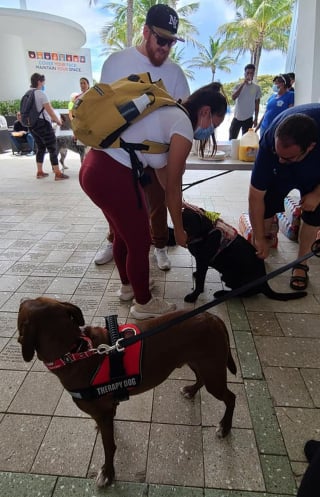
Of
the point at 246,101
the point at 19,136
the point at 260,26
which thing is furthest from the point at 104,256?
the point at 260,26

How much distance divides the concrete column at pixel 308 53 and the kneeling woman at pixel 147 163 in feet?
12.4

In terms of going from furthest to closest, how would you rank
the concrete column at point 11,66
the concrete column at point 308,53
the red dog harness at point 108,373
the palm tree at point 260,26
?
the palm tree at point 260,26 < the concrete column at point 11,66 < the concrete column at point 308,53 < the red dog harness at point 108,373

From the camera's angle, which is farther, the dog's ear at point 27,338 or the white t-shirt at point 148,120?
the white t-shirt at point 148,120

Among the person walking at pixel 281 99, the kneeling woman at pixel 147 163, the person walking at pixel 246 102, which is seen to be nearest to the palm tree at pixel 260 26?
the person walking at pixel 246 102

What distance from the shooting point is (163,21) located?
2105 millimetres

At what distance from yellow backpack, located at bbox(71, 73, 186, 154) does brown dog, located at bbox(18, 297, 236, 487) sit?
3.39 ft

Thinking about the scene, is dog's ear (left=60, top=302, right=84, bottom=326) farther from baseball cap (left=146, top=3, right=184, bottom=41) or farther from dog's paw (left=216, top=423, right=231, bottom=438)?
baseball cap (left=146, top=3, right=184, bottom=41)

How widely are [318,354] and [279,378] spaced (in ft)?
1.28

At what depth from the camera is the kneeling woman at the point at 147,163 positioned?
1.79 metres

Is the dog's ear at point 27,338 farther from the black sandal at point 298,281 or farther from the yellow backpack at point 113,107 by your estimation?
the black sandal at point 298,281

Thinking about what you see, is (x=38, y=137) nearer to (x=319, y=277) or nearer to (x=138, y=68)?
(x=138, y=68)

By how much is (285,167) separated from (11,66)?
62.4 ft

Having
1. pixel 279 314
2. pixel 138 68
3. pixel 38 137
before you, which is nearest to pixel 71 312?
pixel 279 314

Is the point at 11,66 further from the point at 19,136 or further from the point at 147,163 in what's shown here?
the point at 147,163
